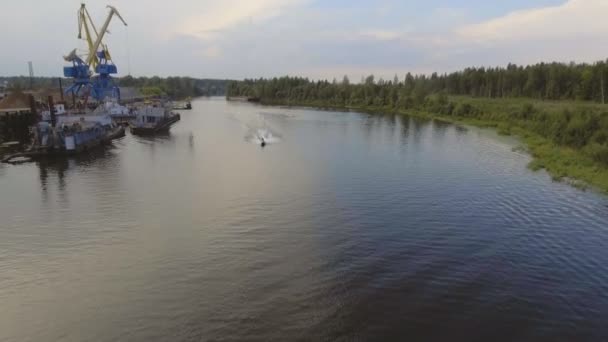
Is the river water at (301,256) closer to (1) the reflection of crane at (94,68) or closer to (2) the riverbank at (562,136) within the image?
(2) the riverbank at (562,136)

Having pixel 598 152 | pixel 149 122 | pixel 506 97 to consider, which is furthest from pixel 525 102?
pixel 149 122

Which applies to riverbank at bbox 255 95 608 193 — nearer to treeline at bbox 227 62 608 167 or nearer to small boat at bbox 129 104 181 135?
treeline at bbox 227 62 608 167

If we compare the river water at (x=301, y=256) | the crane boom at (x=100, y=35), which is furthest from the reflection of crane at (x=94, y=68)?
the river water at (x=301, y=256)

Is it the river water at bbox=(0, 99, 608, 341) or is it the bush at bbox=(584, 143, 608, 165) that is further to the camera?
the bush at bbox=(584, 143, 608, 165)

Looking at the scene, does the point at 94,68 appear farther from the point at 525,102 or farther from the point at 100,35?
the point at 525,102

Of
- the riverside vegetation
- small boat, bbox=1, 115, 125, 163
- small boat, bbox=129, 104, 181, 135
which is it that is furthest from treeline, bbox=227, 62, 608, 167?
small boat, bbox=129, 104, 181, 135

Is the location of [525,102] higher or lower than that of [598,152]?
higher

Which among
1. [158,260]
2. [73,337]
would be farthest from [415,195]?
[73,337]

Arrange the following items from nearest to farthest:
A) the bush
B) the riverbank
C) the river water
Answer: the river water < the riverbank < the bush
